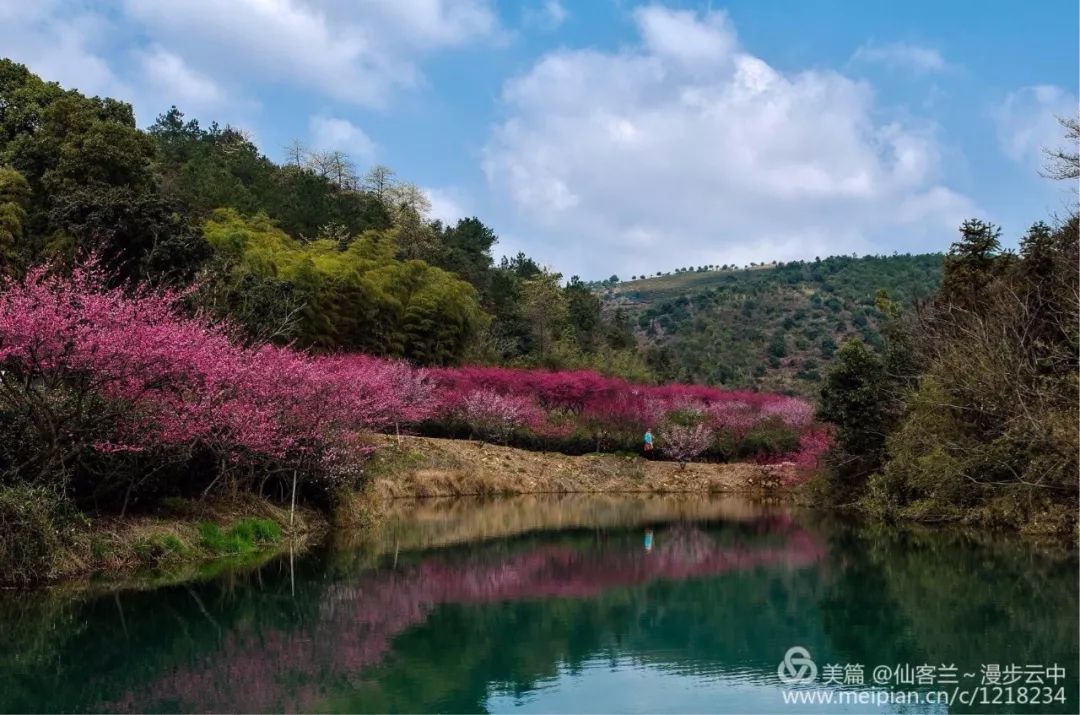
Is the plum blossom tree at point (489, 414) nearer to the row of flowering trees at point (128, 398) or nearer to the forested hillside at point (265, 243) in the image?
the forested hillside at point (265, 243)

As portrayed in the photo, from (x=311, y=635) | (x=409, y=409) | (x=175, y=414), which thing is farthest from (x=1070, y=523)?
(x=409, y=409)

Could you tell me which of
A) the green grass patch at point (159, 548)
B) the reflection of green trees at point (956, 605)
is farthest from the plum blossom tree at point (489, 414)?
the green grass patch at point (159, 548)

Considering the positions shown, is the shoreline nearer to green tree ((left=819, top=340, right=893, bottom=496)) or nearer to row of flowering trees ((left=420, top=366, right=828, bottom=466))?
row of flowering trees ((left=420, top=366, right=828, bottom=466))

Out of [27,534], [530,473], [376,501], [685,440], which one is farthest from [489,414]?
[27,534]

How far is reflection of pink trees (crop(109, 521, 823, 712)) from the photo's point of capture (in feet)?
27.4

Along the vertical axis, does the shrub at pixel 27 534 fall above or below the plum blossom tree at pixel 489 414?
below

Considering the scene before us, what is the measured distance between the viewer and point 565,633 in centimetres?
1108

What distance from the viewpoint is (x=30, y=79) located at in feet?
105

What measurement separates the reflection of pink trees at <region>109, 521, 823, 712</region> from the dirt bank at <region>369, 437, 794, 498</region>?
419 inches

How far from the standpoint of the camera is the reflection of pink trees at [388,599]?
834 centimetres

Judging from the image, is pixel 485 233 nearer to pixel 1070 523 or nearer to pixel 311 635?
pixel 1070 523

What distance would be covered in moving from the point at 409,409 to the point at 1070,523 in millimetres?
19054

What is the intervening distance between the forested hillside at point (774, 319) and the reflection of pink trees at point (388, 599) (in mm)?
33648

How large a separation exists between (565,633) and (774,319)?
64797 mm
